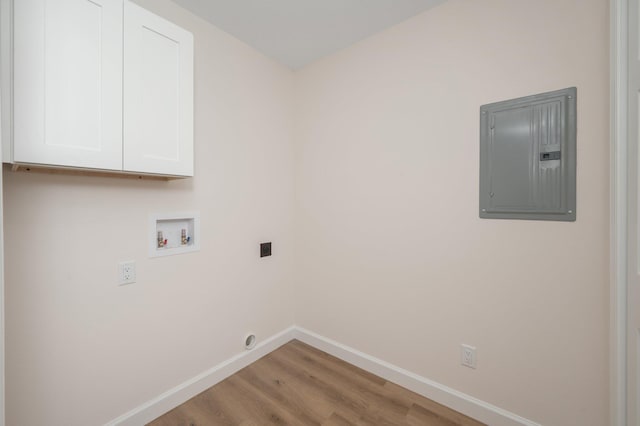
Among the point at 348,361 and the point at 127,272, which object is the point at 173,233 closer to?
the point at 127,272

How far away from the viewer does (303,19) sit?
1812 mm

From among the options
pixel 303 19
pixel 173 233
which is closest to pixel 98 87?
pixel 173 233

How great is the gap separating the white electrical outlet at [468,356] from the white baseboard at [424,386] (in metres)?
0.20

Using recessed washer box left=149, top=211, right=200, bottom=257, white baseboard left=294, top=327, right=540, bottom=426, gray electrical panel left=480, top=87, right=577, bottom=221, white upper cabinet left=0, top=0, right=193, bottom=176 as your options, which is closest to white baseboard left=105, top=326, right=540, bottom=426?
white baseboard left=294, top=327, right=540, bottom=426

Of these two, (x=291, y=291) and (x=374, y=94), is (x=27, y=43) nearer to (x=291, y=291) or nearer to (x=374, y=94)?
(x=374, y=94)

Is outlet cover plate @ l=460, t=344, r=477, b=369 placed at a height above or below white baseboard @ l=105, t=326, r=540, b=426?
above

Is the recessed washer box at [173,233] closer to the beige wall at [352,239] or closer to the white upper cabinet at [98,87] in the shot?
the beige wall at [352,239]

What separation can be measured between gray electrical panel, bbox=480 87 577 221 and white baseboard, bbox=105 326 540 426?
1.13 m

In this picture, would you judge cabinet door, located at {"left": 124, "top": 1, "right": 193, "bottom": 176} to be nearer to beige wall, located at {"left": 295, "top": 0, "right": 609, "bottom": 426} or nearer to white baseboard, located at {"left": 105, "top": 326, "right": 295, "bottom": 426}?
beige wall, located at {"left": 295, "top": 0, "right": 609, "bottom": 426}

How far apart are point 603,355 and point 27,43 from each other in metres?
2.82

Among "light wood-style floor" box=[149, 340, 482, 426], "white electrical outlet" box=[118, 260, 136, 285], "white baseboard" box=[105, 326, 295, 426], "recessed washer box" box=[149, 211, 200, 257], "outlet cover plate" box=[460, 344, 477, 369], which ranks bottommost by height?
"light wood-style floor" box=[149, 340, 482, 426]

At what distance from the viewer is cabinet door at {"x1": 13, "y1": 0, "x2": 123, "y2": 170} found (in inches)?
40.3

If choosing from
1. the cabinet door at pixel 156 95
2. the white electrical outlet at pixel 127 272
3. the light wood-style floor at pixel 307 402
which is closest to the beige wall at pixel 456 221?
the light wood-style floor at pixel 307 402

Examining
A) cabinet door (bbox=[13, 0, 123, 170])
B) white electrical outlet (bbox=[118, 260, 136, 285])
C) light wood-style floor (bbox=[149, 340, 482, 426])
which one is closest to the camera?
cabinet door (bbox=[13, 0, 123, 170])
